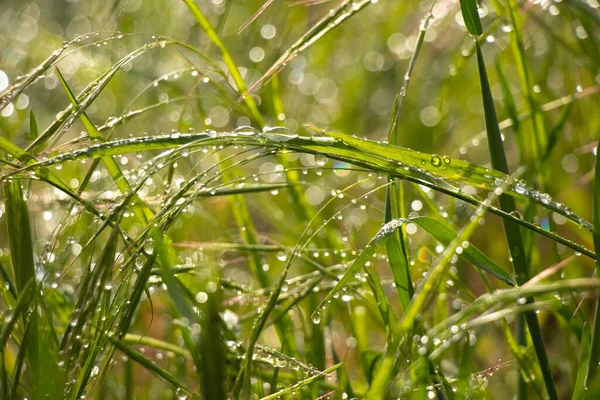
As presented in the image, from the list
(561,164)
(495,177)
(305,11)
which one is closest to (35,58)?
(305,11)

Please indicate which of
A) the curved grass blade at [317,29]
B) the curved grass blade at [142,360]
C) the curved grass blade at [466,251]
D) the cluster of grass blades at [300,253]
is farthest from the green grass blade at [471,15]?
the curved grass blade at [142,360]

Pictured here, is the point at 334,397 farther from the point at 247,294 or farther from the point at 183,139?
the point at 183,139

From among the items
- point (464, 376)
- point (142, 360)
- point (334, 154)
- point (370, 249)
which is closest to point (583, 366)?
point (464, 376)

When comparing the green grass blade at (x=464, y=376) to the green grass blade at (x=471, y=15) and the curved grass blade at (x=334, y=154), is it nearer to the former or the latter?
the curved grass blade at (x=334, y=154)

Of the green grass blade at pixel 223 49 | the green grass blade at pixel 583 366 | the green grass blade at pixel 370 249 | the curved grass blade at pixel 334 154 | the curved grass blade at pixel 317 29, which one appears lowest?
the green grass blade at pixel 583 366

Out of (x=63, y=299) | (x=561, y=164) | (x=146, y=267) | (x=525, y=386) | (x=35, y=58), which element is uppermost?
(x=35, y=58)

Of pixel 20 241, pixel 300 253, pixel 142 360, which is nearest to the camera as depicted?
pixel 142 360

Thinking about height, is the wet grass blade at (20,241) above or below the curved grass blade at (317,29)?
below

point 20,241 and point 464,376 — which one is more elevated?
point 20,241

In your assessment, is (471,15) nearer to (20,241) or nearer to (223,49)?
(223,49)

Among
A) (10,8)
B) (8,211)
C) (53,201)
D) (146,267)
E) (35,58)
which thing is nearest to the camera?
(146,267)

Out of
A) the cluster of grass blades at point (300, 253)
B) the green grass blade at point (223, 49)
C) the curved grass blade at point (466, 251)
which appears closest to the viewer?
the cluster of grass blades at point (300, 253)
